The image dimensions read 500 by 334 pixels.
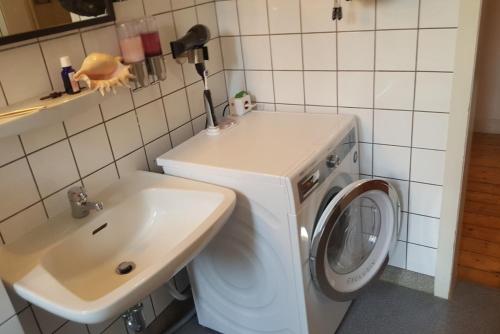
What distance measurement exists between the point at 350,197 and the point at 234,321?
72 centimetres

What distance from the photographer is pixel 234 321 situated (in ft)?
5.85

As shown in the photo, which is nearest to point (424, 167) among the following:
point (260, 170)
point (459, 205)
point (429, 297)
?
point (459, 205)

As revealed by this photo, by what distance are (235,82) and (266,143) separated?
1.82 feet

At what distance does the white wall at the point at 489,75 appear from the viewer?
9.98ft

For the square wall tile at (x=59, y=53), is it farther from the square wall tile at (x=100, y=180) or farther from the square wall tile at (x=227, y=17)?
the square wall tile at (x=227, y=17)

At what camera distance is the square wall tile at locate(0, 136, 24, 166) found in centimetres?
122

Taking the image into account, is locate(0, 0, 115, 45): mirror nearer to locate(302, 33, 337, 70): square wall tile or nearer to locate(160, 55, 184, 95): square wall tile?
locate(160, 55, 184, 95): square wall tile

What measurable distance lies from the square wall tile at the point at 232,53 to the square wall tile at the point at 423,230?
41.3 inches

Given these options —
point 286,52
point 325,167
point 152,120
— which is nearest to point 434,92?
point 325,167

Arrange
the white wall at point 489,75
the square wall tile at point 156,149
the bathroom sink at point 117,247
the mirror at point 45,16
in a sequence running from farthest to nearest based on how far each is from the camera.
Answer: the white wall at point 489,75
the square wall tile at point 156,149
the mirror at point 45,16
the bathroom sink at point 117,247

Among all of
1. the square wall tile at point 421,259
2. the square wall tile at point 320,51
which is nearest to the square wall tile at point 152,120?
the square wall tile at point 320,51

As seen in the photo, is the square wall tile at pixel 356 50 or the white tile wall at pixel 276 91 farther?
the square wall tile at pixel 356 50

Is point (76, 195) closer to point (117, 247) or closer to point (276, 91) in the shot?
point (117, 247)

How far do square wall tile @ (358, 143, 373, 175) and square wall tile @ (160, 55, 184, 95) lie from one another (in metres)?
0.83
